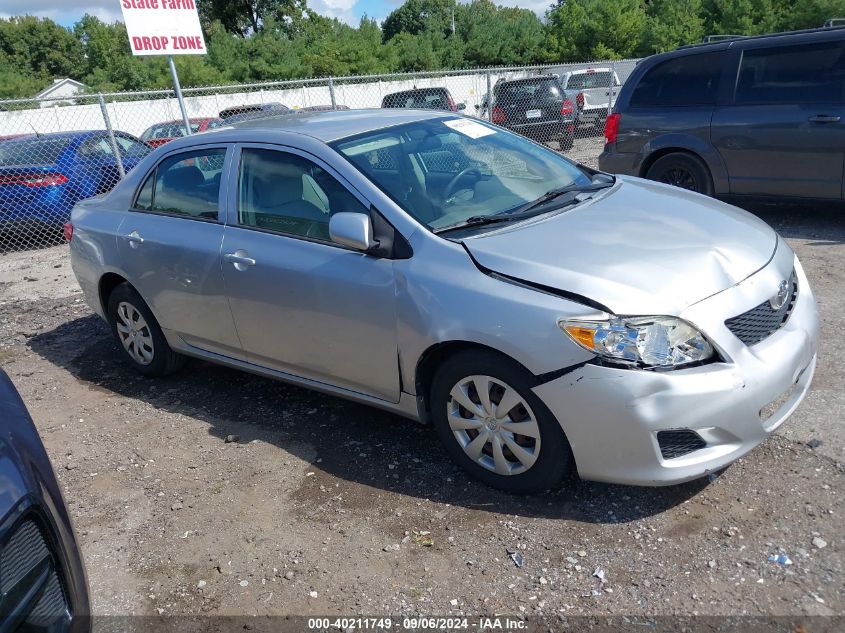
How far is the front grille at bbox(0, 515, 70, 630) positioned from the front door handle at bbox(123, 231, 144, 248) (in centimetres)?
293

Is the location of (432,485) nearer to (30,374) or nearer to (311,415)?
(311,415)

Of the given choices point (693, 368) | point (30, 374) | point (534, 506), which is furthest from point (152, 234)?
point (693, 368)

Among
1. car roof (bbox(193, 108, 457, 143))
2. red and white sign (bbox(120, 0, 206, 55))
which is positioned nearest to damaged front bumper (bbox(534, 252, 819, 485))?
car roof (bbox(193, 108, 457, 143))

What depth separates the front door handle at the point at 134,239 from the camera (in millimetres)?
4648

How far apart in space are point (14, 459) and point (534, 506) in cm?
210

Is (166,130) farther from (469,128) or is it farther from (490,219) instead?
(490,219)

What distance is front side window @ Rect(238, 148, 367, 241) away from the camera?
12.1 ft

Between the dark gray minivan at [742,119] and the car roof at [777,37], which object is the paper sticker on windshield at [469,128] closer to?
the dark gray minivan at [742,119]

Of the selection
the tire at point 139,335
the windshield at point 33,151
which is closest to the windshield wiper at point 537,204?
the tire at point 139,335

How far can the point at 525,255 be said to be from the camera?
3082 mm

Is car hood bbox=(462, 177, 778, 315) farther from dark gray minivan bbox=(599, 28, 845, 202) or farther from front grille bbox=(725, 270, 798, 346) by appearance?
dark gray minivan bbox=(599, 28, 845, 202)

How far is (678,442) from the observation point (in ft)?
9.28

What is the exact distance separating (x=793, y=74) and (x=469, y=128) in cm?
427

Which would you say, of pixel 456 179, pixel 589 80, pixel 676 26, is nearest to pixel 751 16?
pixel 676 26
